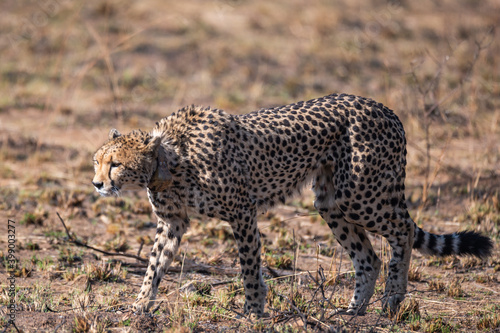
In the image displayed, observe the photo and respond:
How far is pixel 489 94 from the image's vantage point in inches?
456

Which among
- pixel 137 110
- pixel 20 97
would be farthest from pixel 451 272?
pixel 20 97

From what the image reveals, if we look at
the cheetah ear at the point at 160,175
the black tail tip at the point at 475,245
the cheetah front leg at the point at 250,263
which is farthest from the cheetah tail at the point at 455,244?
the cheetah ear at the point at 160,175

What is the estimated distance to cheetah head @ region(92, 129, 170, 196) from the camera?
4.20m

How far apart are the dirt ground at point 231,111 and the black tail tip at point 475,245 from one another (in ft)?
1.29

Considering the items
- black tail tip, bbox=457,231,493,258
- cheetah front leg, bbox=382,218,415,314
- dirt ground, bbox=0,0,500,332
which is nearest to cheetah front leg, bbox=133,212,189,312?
dirt ground, bbox=0,0,500,332

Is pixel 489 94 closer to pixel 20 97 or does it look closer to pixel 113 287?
pixel 20 97

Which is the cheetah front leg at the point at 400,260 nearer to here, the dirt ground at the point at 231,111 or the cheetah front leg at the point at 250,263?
the dirt ground at the point at 231,111

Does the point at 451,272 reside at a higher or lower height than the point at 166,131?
lower

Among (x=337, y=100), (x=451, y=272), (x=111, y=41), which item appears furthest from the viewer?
(x=111, y=41)

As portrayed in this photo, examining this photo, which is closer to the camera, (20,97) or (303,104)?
(303,104)

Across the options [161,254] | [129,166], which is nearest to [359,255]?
[161,254]

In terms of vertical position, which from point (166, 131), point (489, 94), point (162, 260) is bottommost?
point (162, 260)

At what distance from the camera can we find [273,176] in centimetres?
471

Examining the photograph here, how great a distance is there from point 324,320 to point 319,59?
9.25 metres
